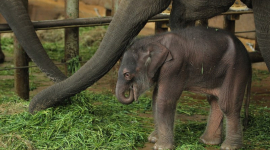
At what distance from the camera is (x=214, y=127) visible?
15.2ft

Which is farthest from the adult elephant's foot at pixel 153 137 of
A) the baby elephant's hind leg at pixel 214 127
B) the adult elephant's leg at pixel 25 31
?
the adult elephant's leg at pixel 25 31

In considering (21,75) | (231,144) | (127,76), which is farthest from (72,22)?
(231,144)

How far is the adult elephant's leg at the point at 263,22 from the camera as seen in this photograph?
14.7 feet

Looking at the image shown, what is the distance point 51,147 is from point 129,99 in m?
0.75

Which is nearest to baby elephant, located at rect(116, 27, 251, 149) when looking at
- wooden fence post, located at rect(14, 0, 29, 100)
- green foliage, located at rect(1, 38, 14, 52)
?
wooden fence post, located at rect(14, 0, 29, 100)

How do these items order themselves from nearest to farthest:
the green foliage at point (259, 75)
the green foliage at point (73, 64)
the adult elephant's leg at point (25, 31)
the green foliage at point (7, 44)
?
1. the adult elephant's leg at point (25, 31)
2. the green foliage at point (73, 64)
3. the green foliage at point (259, 75)
4. the green foliage at point (7, 44)

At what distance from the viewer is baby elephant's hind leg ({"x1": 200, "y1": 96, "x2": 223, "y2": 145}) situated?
4.63m

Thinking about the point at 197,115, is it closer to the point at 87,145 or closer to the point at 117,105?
the point at 117,105

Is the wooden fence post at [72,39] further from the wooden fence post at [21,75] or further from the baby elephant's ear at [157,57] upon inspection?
the baby elephant's ear at [157,57]

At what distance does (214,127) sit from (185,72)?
0.66m

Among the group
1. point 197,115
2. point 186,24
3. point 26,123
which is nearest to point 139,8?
point 186,24

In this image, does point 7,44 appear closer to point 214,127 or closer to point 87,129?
point 87,129

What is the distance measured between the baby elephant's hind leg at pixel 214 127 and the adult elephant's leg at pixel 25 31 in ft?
4.56

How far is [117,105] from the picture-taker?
583 cm
